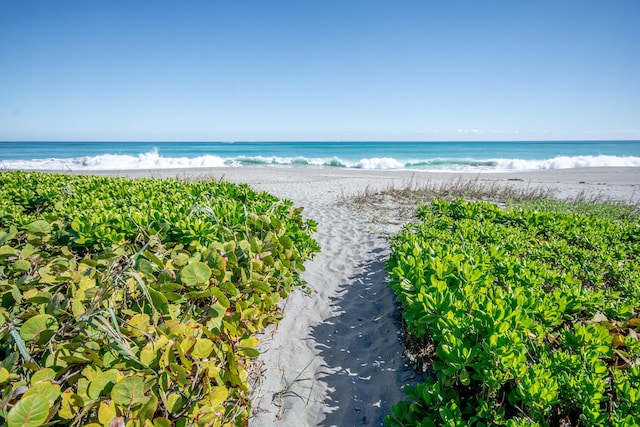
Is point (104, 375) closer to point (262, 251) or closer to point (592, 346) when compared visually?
point (262, 251)

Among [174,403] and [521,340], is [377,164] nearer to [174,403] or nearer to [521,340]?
[521,340]

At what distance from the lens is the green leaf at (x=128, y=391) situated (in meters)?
1.25

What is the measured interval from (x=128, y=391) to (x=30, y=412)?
295 millimetres

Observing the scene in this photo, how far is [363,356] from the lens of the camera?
304 centimetres

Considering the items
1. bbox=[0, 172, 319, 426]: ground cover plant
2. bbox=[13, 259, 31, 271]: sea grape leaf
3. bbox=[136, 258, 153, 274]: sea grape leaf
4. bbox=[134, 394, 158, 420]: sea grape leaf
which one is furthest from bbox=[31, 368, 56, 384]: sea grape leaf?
bbox=[13, 259, 31, 271]: sea grape leaf

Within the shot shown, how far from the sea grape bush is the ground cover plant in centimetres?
115

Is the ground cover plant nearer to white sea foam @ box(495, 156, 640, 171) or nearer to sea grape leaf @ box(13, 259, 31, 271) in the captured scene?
sea grape leaf @ box(13, 259, 31, 271)

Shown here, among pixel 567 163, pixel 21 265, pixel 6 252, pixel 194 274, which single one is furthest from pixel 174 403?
pixel 567 163

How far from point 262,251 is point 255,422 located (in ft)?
4.17

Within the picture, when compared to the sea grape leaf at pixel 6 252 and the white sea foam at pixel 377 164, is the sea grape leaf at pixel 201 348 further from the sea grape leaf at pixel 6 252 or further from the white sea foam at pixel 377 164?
the white sea foam at pixel 377 164

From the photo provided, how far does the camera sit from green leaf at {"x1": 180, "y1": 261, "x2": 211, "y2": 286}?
72.5 inches

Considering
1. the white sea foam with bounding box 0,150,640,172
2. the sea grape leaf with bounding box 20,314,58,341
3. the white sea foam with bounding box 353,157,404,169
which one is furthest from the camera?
the white sea foam with bounding box 353,157,404,169

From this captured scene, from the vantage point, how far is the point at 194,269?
6.10 ft

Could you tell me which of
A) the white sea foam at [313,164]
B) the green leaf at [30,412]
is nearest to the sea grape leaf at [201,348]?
the green leaf at [30,412]
